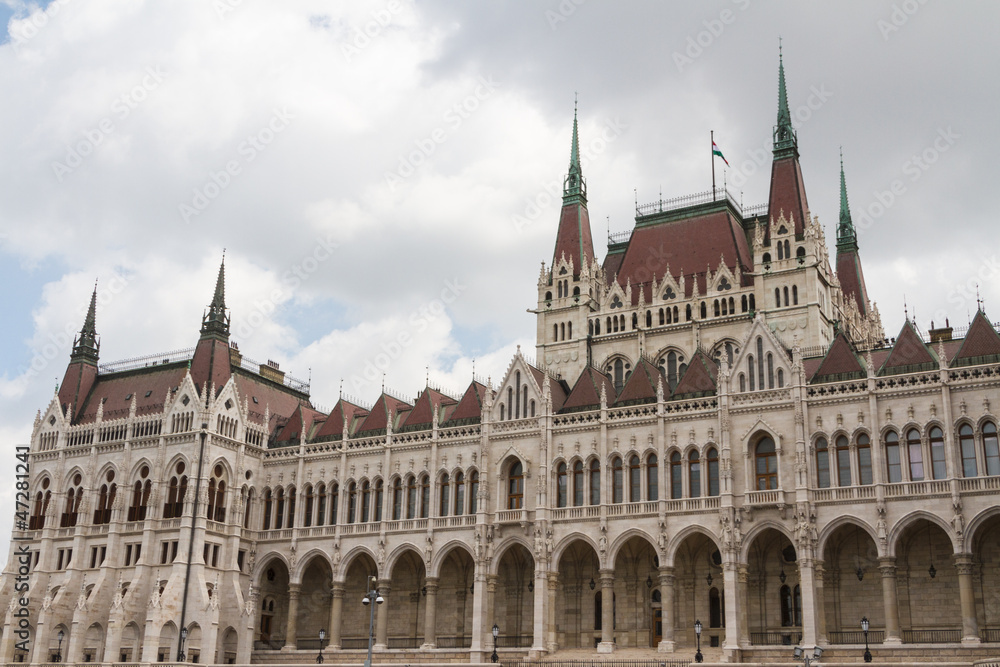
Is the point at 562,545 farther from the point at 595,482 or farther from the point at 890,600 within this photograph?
the point at 890,600

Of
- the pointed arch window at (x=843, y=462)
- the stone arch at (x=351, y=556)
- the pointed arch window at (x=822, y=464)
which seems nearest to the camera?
the pointed arch window at (x=843, y=462)

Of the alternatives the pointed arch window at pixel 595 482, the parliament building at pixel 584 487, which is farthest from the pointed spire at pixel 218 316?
the pointed arch window at pixel 595 482

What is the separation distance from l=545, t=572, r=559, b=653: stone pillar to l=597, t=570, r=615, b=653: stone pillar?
2.41 meters

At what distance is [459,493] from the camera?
58.1 meters

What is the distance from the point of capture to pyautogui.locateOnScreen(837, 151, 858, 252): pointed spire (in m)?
75.9

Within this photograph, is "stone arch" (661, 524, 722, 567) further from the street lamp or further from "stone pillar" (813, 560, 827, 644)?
the street lamp

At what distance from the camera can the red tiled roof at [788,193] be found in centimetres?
6034

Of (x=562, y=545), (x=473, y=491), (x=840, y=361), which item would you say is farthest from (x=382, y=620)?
(x=840, y=361)

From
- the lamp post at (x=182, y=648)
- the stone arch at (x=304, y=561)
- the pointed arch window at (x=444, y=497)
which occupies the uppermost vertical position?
the pointed arch window at (x=444, y=497)

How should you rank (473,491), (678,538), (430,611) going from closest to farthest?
(678,538) → (430,611) → (473,491)

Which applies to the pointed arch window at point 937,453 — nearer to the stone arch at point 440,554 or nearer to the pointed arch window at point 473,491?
the pointed arch window at point 473,491

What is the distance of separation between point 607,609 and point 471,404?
48.6ft

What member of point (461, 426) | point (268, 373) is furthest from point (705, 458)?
point (268, 373)

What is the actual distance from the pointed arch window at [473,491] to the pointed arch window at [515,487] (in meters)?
1.80
